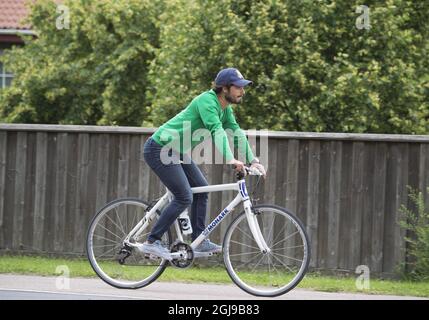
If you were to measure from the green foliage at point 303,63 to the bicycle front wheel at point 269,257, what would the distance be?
3.27 meters

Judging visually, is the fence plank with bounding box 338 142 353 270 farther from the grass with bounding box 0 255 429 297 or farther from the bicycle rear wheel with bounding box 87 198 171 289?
the bicycle rear wheel with bounding box 87 198 171 289

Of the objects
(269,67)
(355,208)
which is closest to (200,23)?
(269,67)

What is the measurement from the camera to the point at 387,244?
10.1 m

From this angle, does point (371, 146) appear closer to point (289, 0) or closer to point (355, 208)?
point (355, 208)

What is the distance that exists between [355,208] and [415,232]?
0.72 metres

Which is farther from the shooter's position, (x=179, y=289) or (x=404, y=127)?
(x=404, y=127)

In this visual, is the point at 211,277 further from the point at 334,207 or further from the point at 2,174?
the point at 2,174

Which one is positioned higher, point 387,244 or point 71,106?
point 71,106

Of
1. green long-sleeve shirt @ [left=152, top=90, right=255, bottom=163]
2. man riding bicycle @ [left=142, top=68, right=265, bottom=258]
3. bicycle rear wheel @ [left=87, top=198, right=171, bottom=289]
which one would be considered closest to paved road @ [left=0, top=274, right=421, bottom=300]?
bicycle rear wheel @ [left=87, top=198, right=171, bottom=289]

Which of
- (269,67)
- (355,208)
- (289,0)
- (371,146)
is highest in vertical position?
(289,0)

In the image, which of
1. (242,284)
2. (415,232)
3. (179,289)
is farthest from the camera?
(415,232)

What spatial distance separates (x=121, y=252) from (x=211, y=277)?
1377 mm

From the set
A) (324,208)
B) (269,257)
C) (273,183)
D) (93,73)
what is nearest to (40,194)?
(273,183)

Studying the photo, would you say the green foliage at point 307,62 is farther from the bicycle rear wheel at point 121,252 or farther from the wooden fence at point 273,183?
the bicycle rear wheel at point 121,252
